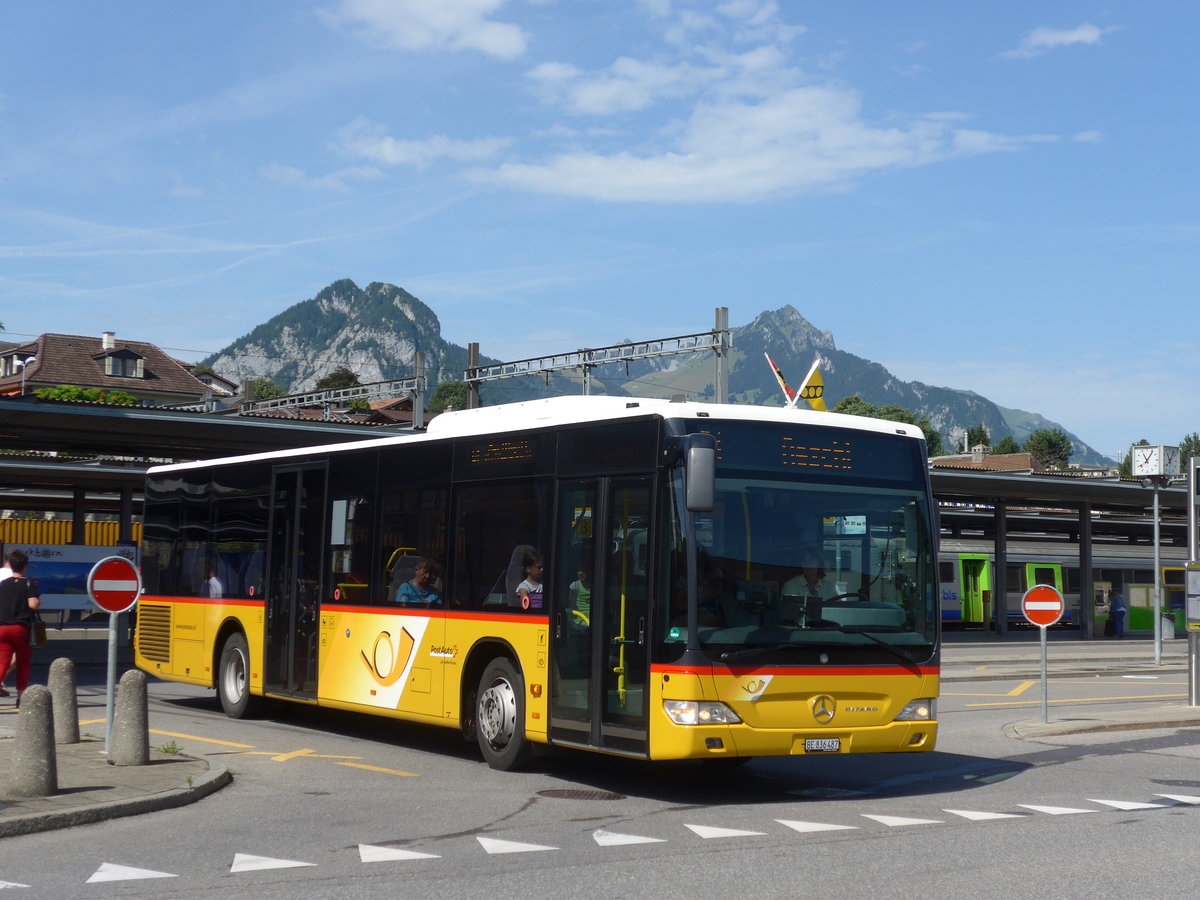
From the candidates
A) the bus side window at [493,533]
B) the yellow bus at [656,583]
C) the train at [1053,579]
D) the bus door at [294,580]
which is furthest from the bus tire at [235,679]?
the train at [1053,579]

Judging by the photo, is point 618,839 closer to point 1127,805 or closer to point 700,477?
point 700,477

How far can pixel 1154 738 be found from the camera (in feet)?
56.3

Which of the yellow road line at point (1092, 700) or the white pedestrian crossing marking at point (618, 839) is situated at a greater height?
the white pedestrian crossing marking at point (618, 839)

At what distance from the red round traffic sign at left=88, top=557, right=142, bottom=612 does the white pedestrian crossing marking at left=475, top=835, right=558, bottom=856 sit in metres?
4.78

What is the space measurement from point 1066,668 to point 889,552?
2300cm

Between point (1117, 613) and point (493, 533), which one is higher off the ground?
point (493, 533)

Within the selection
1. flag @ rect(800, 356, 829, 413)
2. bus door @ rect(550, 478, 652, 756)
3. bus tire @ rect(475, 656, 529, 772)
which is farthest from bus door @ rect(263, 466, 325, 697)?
flag @ rect(800, 356, 829, 413)

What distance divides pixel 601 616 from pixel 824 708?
5.94 ft

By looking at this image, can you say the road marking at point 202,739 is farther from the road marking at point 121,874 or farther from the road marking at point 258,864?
the road marking at point 121,874

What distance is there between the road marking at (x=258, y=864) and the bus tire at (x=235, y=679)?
8.58m

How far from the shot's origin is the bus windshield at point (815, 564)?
10828 mm

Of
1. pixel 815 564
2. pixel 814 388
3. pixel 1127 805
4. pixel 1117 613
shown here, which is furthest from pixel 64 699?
pixel 1117 613

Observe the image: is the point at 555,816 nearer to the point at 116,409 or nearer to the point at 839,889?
the point at 839,889

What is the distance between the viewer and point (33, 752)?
32.8ft
